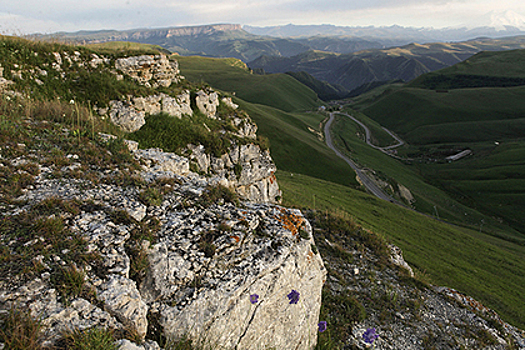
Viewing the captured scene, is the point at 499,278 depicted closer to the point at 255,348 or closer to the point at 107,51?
the point at 255,348

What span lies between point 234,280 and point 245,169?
63.0 ft

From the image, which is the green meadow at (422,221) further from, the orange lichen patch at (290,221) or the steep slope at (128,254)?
the steep slope at (128,254)

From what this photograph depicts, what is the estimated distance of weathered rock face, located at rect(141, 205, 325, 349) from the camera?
5.54m

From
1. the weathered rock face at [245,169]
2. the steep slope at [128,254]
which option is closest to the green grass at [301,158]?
the weathered rock face at [245,169]

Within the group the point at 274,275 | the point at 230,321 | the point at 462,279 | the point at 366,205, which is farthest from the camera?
the point at 366,205

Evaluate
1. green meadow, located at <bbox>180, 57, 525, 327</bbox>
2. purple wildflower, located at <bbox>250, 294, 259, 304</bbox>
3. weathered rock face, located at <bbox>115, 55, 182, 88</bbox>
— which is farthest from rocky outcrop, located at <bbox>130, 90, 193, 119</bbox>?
purple wildflower, located at <bbox>250, 294, 259, 304</bbox>

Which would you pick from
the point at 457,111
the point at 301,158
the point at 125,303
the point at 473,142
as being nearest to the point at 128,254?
the point at 125,303

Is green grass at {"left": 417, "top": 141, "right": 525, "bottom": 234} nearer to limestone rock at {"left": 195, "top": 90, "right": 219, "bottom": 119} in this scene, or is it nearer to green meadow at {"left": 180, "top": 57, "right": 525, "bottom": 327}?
green meadow at {"left": 180, "top": 57, "right": 525, "bottom": 327}

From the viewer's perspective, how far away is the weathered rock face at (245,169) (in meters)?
20.6

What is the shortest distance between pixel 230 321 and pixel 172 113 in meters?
19.0

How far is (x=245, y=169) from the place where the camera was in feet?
82.0

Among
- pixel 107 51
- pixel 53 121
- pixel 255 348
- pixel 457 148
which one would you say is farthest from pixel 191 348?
pixel 457 148

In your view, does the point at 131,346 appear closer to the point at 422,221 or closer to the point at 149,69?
the point at 149,69

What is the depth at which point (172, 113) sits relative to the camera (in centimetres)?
2120
